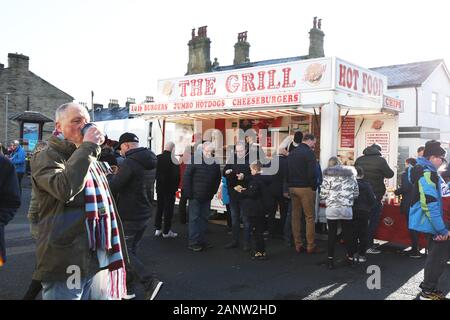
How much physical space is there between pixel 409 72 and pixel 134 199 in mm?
25748

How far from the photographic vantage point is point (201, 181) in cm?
675

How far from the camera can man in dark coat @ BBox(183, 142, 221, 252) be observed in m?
6.76

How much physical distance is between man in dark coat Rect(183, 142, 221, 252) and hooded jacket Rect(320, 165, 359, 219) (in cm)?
189

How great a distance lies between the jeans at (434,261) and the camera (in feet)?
14.7

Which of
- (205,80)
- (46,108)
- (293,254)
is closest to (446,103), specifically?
(205,80)

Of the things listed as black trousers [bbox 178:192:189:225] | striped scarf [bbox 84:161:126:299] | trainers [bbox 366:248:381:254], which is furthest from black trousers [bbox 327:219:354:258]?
striped scarf [bbox 84:161:126:299]

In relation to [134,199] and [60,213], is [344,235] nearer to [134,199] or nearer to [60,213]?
[134,199]

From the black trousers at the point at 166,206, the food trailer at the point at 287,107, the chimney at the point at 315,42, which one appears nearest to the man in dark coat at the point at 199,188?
the black trousers at the point at 166,206

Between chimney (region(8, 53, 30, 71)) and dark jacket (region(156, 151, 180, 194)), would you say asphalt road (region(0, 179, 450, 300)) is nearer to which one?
dark jacket (region(156, 151, 180, 194))

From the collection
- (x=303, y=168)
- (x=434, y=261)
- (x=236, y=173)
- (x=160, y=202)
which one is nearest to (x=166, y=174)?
(x=160, y=202)

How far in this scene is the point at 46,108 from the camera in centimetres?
3158

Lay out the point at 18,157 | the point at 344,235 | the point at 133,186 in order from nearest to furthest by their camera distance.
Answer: the point at 133,186 → the point at 344,235 → the point at 18,157

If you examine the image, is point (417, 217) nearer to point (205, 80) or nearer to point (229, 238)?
point (229, 238)
